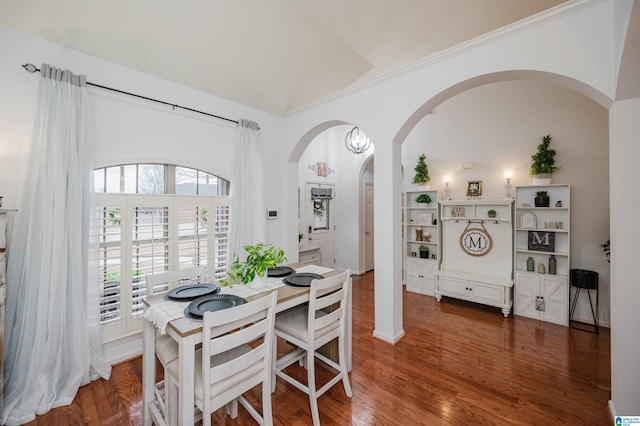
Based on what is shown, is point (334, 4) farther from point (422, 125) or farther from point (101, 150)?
point (422, 125)

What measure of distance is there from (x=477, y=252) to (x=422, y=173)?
5.10 feet

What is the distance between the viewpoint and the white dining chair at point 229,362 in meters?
1.39

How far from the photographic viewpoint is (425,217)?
15.8 feet

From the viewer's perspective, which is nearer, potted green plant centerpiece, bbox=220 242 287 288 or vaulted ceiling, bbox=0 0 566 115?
potted green plant centerpiece, bbox=220 242 287 288

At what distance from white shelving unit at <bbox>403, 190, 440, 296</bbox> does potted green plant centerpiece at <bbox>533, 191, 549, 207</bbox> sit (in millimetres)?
1351

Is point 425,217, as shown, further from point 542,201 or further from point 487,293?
point 542,201

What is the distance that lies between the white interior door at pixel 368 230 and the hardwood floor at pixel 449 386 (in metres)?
Answer: 2.93

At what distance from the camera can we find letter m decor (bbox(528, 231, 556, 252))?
3.61 m

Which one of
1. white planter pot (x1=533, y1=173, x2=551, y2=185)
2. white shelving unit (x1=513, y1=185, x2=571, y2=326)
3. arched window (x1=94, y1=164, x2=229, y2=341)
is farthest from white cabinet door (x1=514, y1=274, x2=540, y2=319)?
arched window (x1=94, y1=164, x2=229, y2=341)

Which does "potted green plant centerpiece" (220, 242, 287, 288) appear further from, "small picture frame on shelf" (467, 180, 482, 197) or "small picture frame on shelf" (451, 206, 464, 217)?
"small picture frame on shelf" (467, 180, 482, 197)

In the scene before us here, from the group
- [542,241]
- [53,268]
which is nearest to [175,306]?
[53,268]

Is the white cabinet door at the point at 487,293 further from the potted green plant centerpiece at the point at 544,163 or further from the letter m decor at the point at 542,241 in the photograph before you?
the potted green plant centerpiece at the point at 544,163

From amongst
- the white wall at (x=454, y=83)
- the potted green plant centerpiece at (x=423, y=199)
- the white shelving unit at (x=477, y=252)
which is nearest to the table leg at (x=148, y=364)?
the white wall at (x=454, y=83)

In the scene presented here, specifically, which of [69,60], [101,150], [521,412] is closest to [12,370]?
[101,150]
